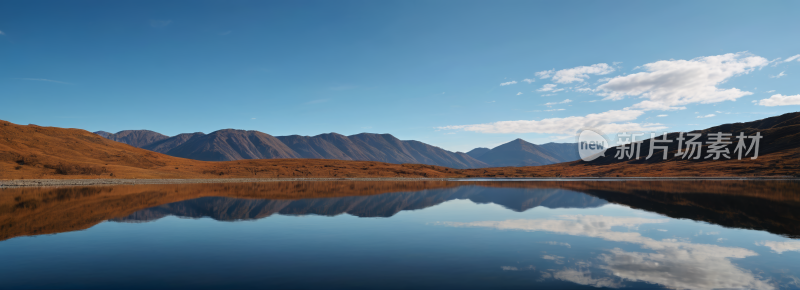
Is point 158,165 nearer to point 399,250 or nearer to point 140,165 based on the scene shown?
point 140,165

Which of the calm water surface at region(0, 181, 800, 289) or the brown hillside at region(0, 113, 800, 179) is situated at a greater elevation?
the brown hillside at region(0, 113, 800, 179)

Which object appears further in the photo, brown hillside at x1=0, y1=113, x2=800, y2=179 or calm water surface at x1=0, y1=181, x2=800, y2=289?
brown hillside at x1=0, y1=113, x2=800, y2=179

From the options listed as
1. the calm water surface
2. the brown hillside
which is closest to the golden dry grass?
the brown hillside

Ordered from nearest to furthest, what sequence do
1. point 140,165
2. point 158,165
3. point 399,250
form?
point 399,250, point 140,165, point 158,165

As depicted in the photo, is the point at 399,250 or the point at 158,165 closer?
the point at 399,250

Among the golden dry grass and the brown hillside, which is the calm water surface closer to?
the golden dry grass

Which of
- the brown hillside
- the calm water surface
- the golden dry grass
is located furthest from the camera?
the brown hillside

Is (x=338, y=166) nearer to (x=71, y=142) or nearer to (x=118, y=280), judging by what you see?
(x=71, y=142)

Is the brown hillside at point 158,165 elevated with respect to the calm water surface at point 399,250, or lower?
elevated

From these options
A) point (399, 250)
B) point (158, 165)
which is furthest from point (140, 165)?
point (399, 250)

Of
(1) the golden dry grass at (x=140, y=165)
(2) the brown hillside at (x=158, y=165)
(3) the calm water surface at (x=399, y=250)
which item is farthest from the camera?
(2) the brown hillside at (x=158, y=165)

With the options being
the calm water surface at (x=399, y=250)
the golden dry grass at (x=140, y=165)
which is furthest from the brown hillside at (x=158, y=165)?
the calm water surface at (x=399, y=250)

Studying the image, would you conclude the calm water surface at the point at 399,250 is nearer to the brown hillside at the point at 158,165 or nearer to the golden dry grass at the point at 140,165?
the golden dry grass at the point at 140,165

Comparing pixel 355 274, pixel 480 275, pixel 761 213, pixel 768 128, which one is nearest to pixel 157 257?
pixel 355 274
